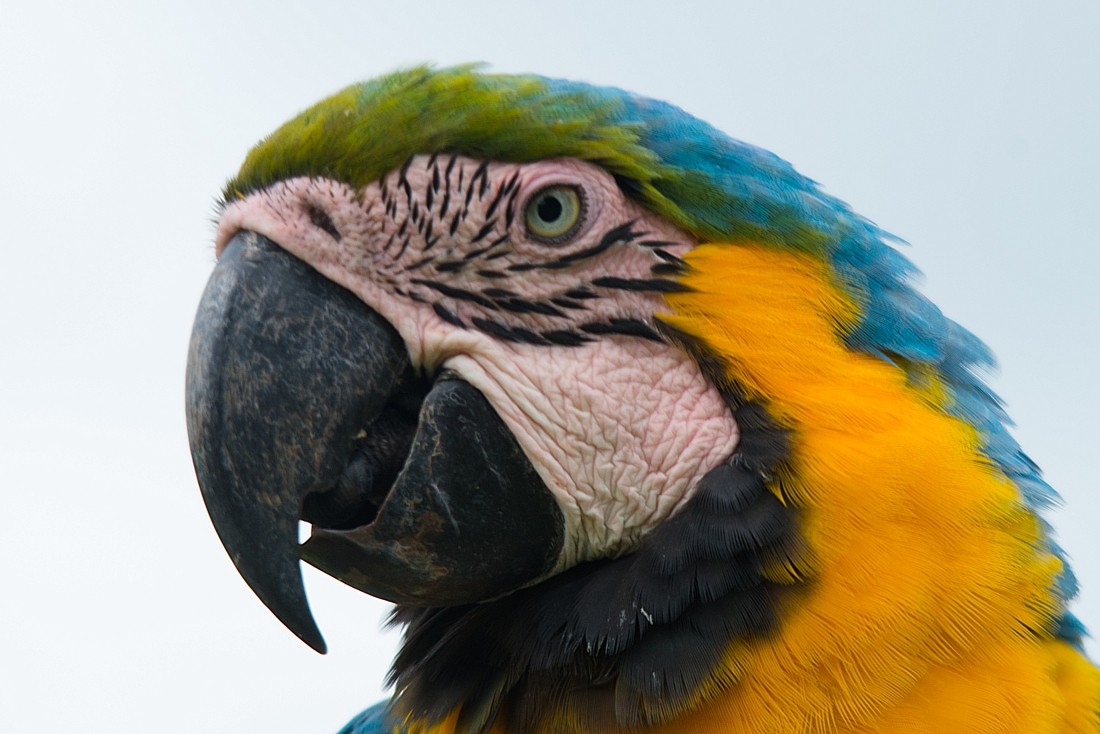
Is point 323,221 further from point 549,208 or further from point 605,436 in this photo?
point 605,436

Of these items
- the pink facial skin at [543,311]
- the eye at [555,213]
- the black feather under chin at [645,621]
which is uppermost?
the eye at [555,213]

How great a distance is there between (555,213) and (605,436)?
34 centimetres

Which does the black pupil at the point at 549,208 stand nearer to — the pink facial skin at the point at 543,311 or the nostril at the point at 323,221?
the pink facial skin at the point at 543,311

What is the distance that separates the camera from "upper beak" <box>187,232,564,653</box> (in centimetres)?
144

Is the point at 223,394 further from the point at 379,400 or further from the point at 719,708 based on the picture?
the point at 719,708

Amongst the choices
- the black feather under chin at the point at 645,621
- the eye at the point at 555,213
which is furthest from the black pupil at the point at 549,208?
the black feather under chin at the point at 645,621

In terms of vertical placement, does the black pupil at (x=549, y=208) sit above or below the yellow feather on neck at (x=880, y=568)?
above

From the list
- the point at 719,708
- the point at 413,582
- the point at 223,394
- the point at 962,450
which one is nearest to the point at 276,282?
the point at 223,394

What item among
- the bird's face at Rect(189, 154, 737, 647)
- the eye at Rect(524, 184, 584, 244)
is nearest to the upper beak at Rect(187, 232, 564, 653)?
the bird's face at Rect(189, 154, 737, 647)

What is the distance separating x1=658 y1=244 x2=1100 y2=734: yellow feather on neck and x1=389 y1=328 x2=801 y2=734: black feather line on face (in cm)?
3

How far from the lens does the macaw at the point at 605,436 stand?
1.41 metres

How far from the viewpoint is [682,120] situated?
66.5 inches

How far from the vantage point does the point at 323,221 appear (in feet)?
5.07

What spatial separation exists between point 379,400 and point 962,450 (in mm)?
838
